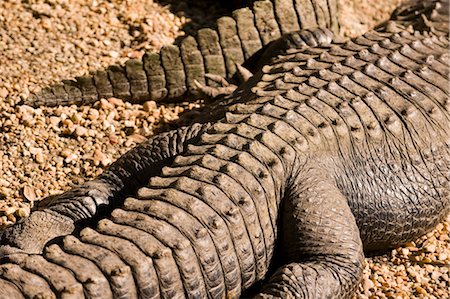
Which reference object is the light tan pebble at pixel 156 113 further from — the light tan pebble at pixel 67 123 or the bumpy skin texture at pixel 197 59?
the light tan pebble at pixel 67 123

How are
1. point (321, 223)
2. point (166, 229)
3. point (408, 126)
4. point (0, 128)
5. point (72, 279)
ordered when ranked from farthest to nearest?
point (0, 128), point (408, 126), point (321, 223), point (166, 229), point (72, 279)

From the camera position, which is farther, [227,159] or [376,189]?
[376,189]

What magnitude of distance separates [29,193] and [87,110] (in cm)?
100

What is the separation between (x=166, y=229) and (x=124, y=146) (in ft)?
6.02

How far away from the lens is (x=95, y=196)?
186 inches

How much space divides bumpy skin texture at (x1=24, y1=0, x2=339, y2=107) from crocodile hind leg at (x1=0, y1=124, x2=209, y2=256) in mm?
1040

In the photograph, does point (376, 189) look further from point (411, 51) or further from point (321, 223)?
point (411, 51)

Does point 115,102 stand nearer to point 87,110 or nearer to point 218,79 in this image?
point 87,110

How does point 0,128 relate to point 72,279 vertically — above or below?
above

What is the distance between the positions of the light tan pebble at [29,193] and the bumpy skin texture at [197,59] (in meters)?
0.85

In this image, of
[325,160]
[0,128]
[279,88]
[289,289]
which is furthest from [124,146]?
[289,289]

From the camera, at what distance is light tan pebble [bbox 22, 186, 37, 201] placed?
504 centimetres

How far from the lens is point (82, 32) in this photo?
21.4ft

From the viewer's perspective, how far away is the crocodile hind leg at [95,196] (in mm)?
4406
